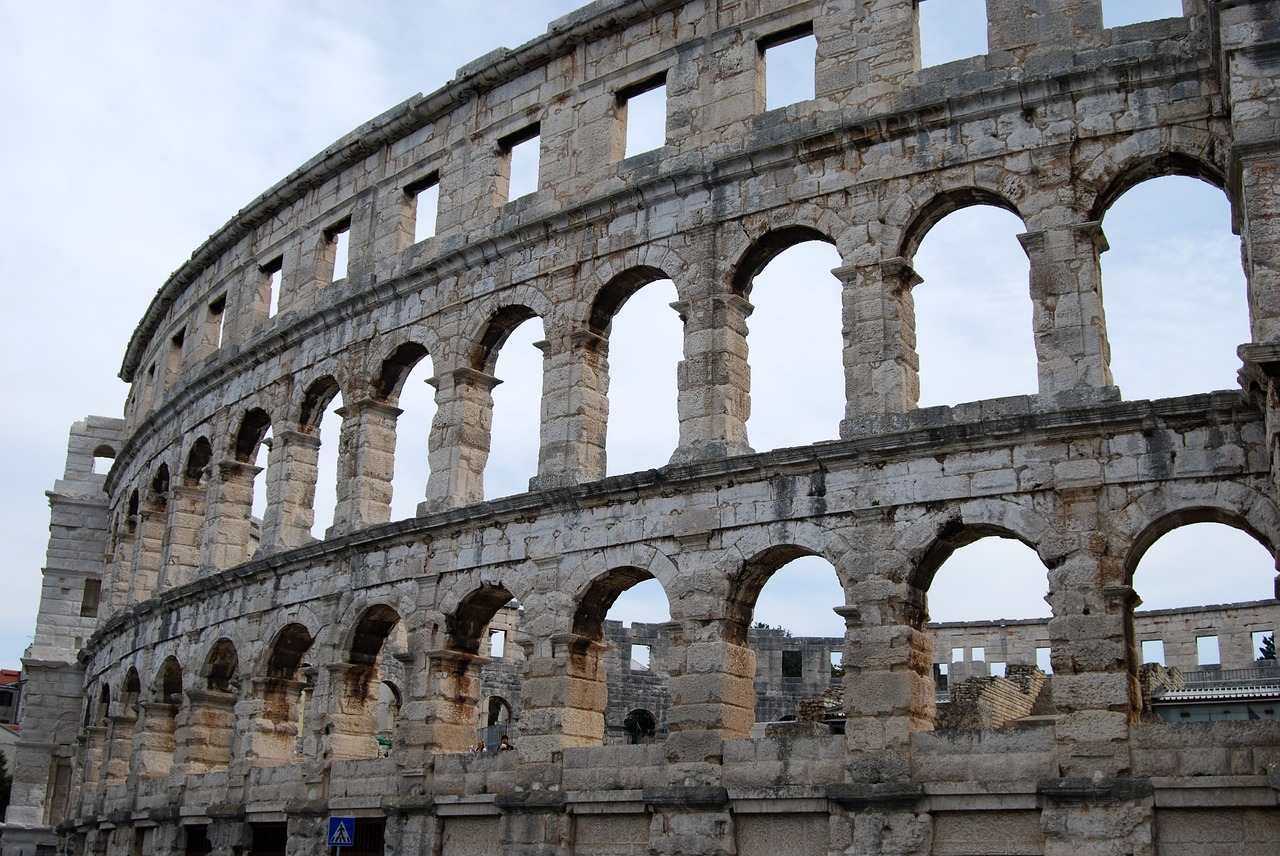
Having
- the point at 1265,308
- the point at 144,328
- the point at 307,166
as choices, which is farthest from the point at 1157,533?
the point at 144,328

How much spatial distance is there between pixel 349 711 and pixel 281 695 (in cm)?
208

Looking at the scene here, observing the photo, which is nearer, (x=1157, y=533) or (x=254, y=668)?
(x=1157, y=533)

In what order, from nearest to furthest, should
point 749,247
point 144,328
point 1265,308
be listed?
1. point 1265,308
2. point 749,247
3. point 144,328

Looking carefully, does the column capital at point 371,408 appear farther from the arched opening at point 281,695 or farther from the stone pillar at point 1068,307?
the stone pillar at point 1068,307

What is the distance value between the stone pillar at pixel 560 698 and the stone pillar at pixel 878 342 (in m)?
3.89

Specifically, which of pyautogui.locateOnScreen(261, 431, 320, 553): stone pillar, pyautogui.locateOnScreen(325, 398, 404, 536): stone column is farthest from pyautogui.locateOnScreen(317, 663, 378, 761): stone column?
pyautogui.locateOnScreen(261, 431, 320, 553): stone pillar

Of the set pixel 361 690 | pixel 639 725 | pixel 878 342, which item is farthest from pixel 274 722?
pixel 639 725

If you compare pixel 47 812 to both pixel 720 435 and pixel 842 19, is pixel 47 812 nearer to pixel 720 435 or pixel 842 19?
pixel 720 435

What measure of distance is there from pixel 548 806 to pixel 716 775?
2049 mm

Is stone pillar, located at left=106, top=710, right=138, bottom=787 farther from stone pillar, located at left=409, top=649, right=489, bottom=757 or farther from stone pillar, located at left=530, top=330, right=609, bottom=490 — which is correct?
stone pillar, located at left=530, top=330, right=609, bottom=490

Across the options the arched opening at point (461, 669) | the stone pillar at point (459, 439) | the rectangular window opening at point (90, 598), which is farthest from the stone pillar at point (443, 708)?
the rectangular window opening at point (90, 598)

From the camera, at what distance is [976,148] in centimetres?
1384

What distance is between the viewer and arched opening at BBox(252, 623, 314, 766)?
18.5 m

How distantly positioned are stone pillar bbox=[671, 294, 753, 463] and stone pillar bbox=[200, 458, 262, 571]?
9278mm
